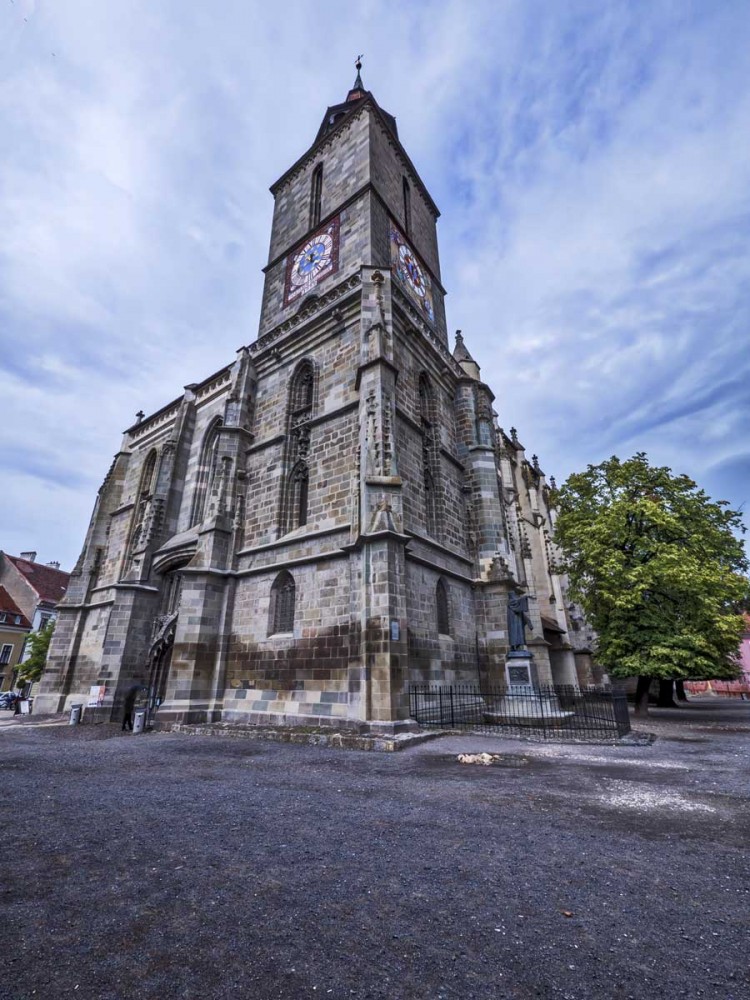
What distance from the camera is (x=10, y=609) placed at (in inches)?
1458

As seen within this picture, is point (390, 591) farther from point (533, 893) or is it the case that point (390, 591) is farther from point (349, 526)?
point (533, 893)

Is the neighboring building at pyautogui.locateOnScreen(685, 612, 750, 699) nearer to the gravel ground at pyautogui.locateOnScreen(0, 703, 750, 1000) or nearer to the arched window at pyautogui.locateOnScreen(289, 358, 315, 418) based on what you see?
the arched window at pyautogui.locateOnScreen(289, 358, 315, 418)

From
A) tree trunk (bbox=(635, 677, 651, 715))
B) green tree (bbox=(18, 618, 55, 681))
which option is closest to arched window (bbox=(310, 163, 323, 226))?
tree trunk (bbox=(635, 677, 651, 715))

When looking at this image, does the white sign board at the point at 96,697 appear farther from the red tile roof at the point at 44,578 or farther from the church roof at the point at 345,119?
the red tile roof at the point at 44,578

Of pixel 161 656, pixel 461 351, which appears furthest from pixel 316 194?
pixel 161 656

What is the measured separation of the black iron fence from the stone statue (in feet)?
3.94

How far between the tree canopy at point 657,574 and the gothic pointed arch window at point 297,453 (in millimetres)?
10193

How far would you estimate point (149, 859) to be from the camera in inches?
130

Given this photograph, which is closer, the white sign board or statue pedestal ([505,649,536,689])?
statue pedestal ([505,649,536,689])

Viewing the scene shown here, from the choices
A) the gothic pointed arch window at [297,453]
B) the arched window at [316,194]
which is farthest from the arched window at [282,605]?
the arched window at [316,194]

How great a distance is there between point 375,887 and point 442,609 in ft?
33.5

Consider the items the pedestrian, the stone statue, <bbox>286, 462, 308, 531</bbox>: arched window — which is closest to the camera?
the pedestrian

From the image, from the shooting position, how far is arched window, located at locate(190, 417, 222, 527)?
17641 mm

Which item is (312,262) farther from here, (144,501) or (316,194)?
(144,501)
